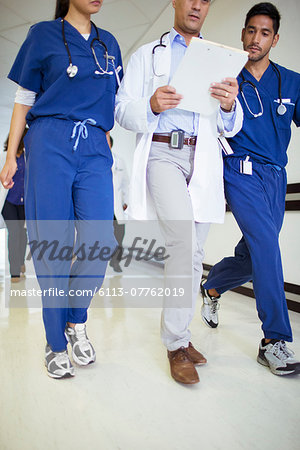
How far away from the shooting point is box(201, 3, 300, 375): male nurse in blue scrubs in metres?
1.37

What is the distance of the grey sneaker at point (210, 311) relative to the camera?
186 centimetres

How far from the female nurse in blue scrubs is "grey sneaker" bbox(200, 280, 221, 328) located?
2.46 feet

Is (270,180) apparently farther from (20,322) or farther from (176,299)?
(20,322)

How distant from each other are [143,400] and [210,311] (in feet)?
2.77

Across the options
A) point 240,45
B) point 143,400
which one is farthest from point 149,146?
point 240,45

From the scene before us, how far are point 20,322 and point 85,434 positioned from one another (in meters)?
1.12

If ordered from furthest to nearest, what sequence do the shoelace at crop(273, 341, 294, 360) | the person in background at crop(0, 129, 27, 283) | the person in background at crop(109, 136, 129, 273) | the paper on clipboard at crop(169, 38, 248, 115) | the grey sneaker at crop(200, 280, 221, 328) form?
1. the person in background at crop(109, 136, 129, 273)
2. the person in background at crop(0, 129, 27, 283)
3. the grey sneaker at crop(200, 280, 221, 328)
4. the shoelace at crop(273, 341, 294, 360)
5. the paper on clipboard at crop(169, 38, 248, 115)

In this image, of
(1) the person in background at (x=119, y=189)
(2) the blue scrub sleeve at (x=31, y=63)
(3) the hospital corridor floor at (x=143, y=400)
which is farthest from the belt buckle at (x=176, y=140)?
(1) the person in background at (x=119, y=189)

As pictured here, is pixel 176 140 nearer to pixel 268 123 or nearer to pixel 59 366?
pixel 268 123

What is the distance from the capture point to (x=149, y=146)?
135 cm

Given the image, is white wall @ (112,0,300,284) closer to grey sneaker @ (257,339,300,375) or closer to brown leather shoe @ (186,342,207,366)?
grey sneaker @ (257,339,300,375)

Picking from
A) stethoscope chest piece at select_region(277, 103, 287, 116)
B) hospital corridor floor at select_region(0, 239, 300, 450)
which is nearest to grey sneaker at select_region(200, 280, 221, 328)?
hospital corridor floor at select_region(0, 239, 300, 450)

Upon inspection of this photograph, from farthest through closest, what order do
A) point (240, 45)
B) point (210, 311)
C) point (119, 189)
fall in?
point (119, 189) < point (240, 45) < point (210, 311)

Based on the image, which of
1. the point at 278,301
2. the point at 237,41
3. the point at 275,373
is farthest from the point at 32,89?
the point at 237,41
